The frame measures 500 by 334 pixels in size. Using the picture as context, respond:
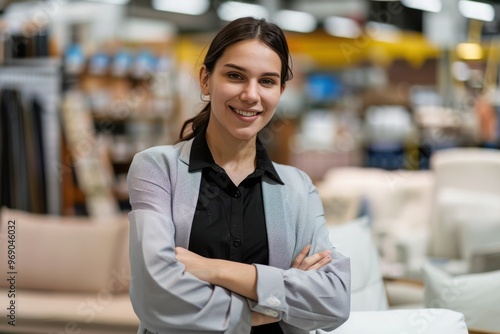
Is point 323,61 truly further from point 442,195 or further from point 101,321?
point 101,321

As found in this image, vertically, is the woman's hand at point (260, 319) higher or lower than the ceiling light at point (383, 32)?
lower

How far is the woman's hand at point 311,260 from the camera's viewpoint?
6.45 feet

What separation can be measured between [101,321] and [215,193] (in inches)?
82.8

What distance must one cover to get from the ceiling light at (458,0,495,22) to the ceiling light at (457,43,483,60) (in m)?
0.64

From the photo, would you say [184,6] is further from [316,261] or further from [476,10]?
[316,261]

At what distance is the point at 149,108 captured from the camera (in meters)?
7.88

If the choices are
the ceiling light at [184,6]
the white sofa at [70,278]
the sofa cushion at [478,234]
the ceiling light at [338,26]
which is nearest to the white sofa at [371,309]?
the white sofa at [70,278]

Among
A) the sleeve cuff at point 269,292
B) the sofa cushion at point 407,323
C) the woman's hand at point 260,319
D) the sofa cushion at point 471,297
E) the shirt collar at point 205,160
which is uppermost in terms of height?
the shirt collar at point 205,160

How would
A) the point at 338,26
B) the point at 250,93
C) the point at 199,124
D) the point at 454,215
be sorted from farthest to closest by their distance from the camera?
1. the point at 338,26
2. the point at 454,215
3. the point at 199,124
4. the point at 250,93

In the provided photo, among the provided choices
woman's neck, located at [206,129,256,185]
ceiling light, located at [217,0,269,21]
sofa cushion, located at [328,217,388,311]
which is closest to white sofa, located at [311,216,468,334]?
sofa cushion, located at [328,217,388,311]

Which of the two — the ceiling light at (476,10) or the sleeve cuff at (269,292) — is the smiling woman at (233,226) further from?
the ceiling light at (476,10)

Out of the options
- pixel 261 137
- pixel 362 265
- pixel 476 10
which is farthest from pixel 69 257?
pixel 476 10

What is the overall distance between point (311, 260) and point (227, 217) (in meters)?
0.25

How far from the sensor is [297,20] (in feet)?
48.2
